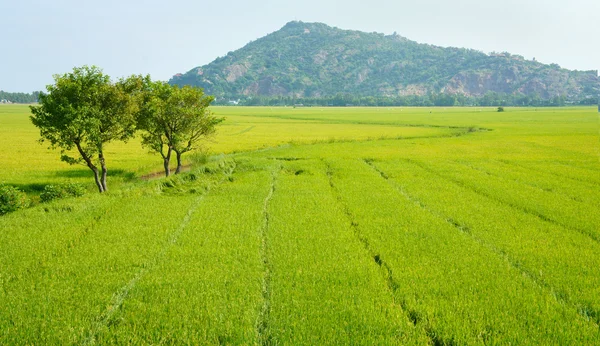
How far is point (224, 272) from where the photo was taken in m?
8.59

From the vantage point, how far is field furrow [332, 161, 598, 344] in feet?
20.7

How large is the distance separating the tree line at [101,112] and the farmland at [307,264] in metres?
3.46

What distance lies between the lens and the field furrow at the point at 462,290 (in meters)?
6.30

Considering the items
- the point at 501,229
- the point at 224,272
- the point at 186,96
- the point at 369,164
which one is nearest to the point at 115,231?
the point at 224,272

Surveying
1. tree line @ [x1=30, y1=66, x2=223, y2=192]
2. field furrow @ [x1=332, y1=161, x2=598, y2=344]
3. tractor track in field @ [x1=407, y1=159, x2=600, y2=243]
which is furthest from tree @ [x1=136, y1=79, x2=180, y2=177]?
tractor track in field @ [x1=407, y1=159, x2=600, y2=243]

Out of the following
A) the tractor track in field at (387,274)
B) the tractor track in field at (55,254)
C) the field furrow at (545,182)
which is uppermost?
the tractor track in field at (55,254)

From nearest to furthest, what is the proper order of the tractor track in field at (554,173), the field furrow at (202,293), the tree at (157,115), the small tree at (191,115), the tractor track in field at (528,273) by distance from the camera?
the field furrow at (202,293) < the tractor track in field at (528,273) < the tractor track in field at (554,173) < the tree at (157,115) < the small tree at (191,115)

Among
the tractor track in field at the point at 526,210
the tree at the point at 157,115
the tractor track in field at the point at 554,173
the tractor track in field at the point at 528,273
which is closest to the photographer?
the tractor track in field at the point at 528,273

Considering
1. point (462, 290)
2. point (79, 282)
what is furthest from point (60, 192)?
point (462, 290)

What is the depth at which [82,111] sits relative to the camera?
17.9 metres

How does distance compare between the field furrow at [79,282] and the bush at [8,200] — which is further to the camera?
the bush at [8,200]

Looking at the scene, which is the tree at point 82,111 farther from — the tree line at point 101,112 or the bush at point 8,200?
the bush at point 8,200

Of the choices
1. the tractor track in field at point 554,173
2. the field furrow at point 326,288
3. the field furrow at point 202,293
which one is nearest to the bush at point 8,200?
the field furrow at point 202,293

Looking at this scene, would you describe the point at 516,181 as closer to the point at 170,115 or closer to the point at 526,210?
the point at 526,210
